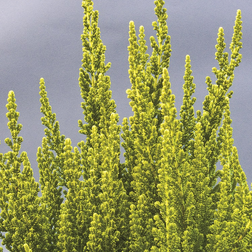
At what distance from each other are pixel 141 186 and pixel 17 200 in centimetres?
270

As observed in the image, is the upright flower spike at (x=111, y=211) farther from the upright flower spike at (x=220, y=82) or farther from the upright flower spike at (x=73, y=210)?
the upright flower spike at (x=220, y=82)

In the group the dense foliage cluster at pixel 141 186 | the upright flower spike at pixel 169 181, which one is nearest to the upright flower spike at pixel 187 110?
the dense foliage cluster at pixel 141 186

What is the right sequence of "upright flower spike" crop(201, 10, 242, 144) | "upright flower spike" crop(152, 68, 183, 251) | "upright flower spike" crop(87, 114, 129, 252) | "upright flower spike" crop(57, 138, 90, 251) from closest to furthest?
"upright flower spike" crop(152, 68, 183, 251), "upright flower spike" crop(87, 114, 129, 252), "upright flower spike" crop(57, 138, 90, 251), "upright flower spike" crop(201, 10, 242, 144)

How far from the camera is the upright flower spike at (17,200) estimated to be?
773 centimetres

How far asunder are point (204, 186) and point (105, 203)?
205 centimetres

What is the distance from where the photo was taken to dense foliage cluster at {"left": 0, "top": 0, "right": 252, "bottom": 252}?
280 inches

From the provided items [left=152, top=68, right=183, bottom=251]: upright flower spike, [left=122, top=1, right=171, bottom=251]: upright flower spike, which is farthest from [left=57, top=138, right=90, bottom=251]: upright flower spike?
[left=152, top=68, right=183, bottom=251]: upright flower spike

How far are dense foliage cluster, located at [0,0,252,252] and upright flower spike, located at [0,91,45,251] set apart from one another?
22 mm

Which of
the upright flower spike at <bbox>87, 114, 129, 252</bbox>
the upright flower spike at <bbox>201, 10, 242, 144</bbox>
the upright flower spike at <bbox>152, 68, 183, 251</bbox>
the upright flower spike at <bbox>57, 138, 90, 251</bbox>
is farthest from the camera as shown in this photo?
the upright flower spike at <bbox>201, 10, 242, 144</bbox>

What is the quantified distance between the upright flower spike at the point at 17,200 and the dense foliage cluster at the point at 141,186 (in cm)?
2

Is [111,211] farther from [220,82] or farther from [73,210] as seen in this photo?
[220,82]

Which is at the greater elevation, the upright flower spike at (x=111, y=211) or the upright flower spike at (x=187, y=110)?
the upright flower spike at (x=187, y=110)

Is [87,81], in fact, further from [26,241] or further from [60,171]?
[26,241]

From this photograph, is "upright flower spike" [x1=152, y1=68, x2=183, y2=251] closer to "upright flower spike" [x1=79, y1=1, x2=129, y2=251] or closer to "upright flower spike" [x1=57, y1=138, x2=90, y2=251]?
"upright flower spike" [x1=79, y1=1, x2=129, y2=251]
